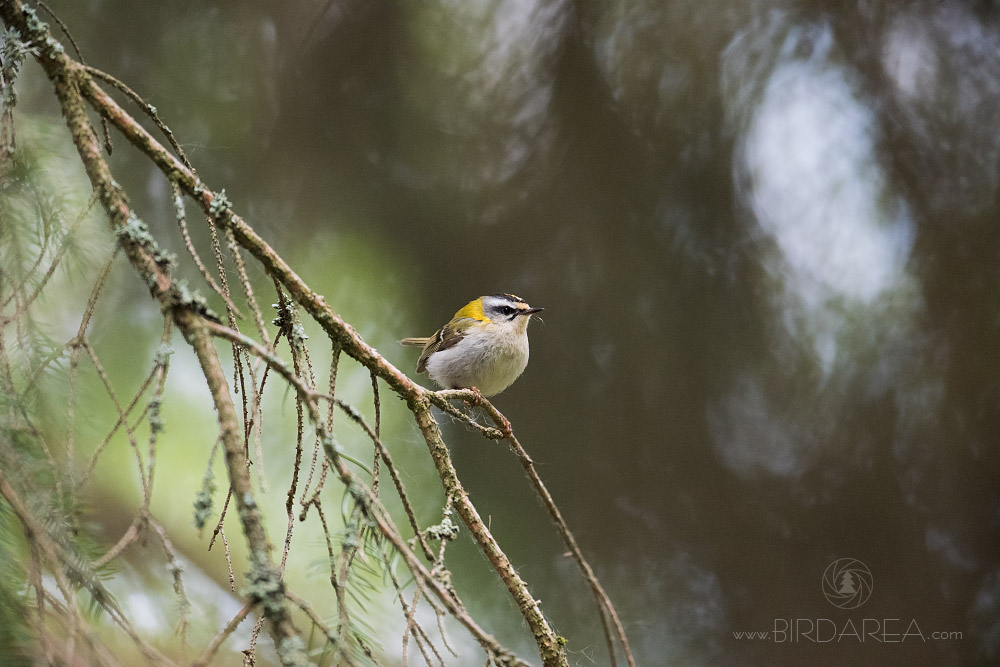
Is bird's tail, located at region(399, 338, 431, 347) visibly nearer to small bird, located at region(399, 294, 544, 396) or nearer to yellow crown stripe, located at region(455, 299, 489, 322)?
small bird, located at region(399, 294, 544, 396)

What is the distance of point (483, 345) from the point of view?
1.73m

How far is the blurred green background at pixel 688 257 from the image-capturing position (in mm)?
1530

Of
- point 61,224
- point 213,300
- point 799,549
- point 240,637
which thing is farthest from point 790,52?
point 240,637

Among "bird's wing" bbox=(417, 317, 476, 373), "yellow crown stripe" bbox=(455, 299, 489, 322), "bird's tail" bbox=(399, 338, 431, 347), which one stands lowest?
"bird's tail" bbox=(399, 338, 431, 347)

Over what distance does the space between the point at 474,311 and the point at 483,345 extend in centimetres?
9

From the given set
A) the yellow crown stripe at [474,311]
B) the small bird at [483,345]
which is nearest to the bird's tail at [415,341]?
the small bird at [483,345]

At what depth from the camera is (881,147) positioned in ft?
5.19

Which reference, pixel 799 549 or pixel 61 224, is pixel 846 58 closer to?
pixel 799 549

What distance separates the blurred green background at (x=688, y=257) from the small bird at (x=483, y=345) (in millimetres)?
115

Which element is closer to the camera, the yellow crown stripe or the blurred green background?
the blurred green background

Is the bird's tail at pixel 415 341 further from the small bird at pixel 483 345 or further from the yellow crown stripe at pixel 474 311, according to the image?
the yellow crown stripe at pixel 474 311

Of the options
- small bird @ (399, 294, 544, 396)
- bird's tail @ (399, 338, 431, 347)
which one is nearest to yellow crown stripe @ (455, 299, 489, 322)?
small bird @ (399, 294, 544, 396)

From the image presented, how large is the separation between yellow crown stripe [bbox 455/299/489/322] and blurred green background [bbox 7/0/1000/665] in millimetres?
85

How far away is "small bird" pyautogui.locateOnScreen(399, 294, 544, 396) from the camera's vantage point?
170 centimetres
